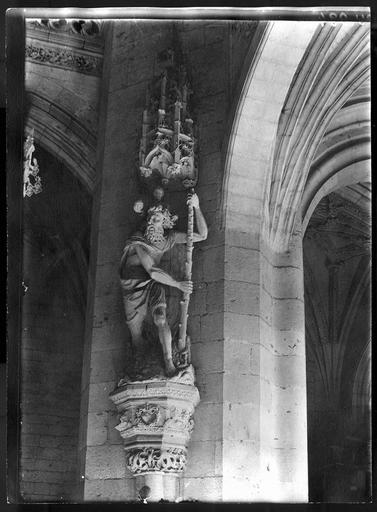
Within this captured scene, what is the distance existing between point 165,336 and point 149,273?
43cm

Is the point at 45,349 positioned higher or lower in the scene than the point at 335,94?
lower

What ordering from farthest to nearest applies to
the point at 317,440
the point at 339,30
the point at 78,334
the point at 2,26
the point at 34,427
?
the point at 317,440, the point at 34,427, the point at 78,334, the point at 339,30, the point at 2,26

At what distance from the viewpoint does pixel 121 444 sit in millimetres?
10930

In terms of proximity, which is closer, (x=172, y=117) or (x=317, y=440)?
(x=172, y=117)

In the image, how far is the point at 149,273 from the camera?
11.1 metres

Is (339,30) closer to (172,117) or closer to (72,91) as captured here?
(172,117)

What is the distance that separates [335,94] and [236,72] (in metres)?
1.03

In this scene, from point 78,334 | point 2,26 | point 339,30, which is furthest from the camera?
point 78,334

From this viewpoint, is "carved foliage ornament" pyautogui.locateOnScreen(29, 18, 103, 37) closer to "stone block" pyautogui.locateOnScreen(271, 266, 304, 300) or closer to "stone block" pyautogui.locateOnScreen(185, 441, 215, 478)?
"stone block" pyautogui.locateOnScreen(271, 266, 304, 300)

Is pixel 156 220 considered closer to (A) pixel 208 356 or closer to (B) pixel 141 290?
(B) pixel 141 290

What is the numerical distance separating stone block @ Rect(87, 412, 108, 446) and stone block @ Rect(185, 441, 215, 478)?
1.90ft

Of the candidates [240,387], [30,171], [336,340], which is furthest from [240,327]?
[336,340]

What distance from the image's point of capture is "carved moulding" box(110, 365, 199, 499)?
1073cm

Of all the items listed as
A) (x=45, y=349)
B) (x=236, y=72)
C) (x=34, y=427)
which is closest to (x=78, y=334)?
(x=45, y=349)
